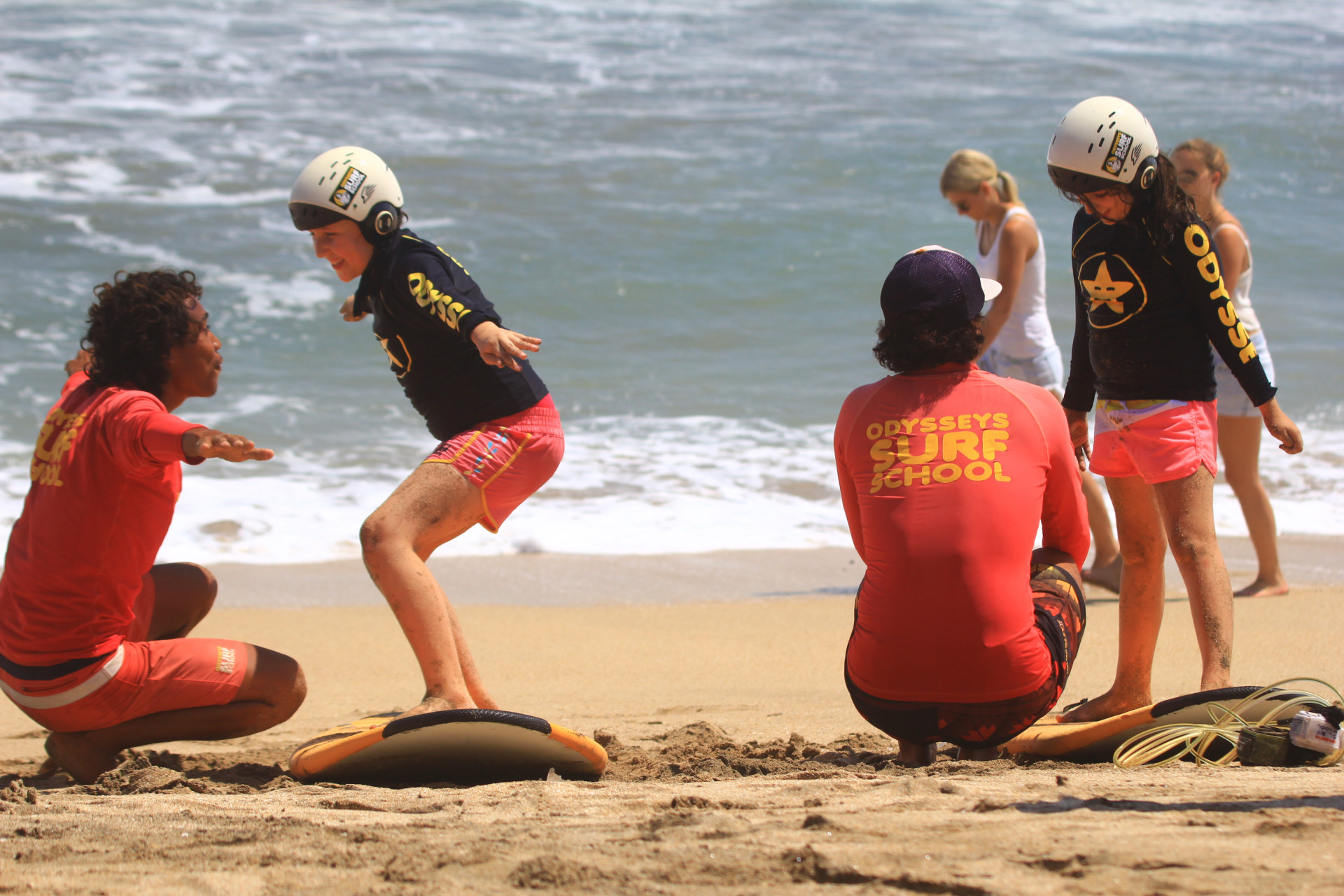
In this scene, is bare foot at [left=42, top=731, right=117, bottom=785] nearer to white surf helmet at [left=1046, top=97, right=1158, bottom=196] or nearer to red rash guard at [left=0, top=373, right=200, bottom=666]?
red rash guard at [left=0, top=373, right=200, bottom=666]

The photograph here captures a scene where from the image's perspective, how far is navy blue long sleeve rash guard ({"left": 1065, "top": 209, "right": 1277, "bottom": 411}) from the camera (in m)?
3.27

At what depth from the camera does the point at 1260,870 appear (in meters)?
2.07

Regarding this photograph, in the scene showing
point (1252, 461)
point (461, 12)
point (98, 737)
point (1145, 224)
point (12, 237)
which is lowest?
point (98, 737)

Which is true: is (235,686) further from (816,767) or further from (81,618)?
(816,767)

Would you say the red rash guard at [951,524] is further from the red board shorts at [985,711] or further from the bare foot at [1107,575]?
the bare foot at [1107,575]

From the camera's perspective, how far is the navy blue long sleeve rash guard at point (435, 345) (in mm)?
3598

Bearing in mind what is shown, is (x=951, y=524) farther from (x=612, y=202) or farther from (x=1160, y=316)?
(x=612, y=202)

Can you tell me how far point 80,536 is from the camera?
322 cm

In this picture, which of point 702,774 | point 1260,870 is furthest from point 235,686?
point 1260,870

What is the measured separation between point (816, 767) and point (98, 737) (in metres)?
2.04

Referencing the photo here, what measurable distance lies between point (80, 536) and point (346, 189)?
4.24 feet

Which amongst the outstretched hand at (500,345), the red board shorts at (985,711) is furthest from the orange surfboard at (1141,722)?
the outstretched hand at (500,345)

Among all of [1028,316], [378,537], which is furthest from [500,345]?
[1028,316]

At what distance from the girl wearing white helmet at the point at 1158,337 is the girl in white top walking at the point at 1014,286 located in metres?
1.90
